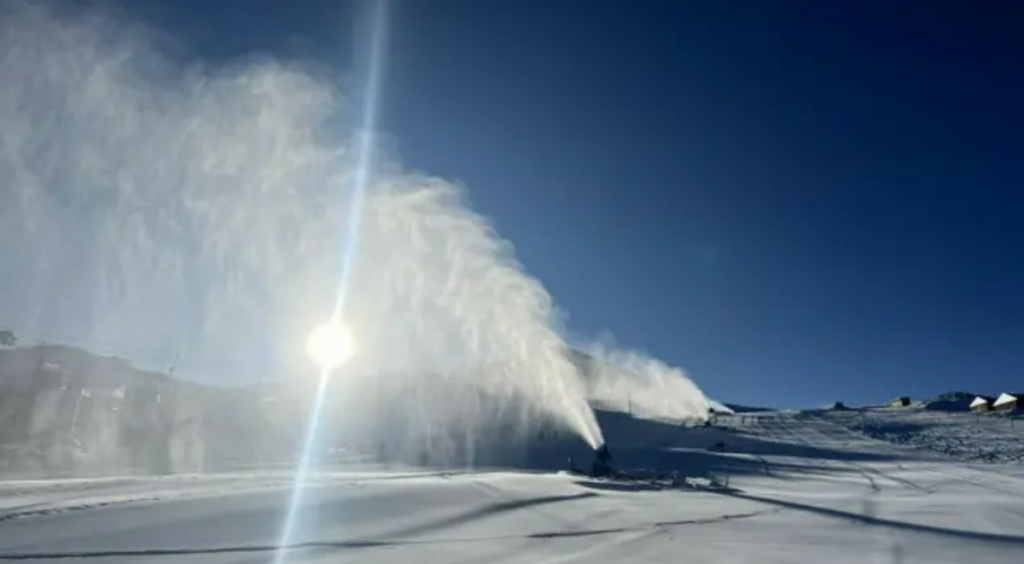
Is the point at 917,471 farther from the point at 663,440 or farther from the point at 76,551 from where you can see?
the point at 76,551

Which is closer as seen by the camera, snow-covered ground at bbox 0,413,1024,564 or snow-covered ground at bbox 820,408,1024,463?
snow-covered ground at bbox 0,413,1024,564

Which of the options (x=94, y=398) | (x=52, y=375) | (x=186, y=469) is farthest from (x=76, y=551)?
(x=52, y=375)

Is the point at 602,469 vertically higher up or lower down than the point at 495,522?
higher up

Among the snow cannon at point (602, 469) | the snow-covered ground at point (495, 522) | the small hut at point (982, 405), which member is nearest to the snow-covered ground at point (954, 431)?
the small hut at point (982, 405)

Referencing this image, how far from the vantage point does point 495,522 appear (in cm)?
1468

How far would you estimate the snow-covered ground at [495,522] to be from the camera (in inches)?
462

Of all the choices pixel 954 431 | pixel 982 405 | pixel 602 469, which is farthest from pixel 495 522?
pixel 982 405

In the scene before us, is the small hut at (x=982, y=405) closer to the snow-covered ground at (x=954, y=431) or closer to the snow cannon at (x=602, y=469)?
the snow-covered ground at (x=954, y=431)

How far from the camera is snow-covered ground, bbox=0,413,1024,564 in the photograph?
38.5 feet

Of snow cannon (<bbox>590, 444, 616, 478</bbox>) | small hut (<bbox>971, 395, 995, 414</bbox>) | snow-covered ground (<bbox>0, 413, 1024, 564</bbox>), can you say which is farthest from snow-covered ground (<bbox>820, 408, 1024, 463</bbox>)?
snow-covered ground (<bbox>0, 413, 1024, 564</bbox>)

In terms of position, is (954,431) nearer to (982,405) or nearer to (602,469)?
(982,405)

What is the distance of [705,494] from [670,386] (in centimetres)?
9951

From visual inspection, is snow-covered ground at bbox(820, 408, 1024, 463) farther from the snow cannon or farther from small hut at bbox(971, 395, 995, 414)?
the snow cannon

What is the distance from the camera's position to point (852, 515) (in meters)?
18.2
